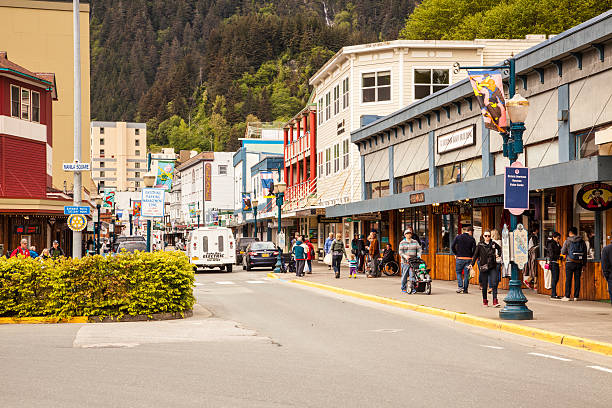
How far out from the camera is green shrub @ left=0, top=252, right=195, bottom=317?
54.4ft

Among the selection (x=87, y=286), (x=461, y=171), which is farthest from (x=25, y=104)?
(x=87, y=286)

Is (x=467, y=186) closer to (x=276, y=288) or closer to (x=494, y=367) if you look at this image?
(x=276, y=288)

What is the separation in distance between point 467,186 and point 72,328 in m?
12.5

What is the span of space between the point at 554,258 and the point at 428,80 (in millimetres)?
23389

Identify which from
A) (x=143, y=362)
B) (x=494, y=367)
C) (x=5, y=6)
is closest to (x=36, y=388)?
(x=143, y=362)

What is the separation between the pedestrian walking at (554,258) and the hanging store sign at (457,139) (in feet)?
23.7

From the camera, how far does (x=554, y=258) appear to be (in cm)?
2009

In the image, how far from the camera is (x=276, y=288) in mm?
28047

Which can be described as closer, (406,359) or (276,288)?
(406,359)

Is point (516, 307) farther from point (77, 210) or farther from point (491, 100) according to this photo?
point (77, 210)

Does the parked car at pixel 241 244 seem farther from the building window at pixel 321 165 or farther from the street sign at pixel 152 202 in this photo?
the street sign at pixel 152 202

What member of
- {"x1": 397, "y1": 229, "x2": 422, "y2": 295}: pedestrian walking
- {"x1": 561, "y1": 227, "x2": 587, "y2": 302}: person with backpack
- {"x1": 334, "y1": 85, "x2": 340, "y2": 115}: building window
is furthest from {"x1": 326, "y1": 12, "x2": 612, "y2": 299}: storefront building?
{"x1": 334, "y1": 85, "x2": 340, "y2": 115}: building window

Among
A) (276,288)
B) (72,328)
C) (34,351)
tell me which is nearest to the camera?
(34,351)

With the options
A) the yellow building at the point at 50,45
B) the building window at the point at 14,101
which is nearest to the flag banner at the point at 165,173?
the yellow building at the point at 50,45
